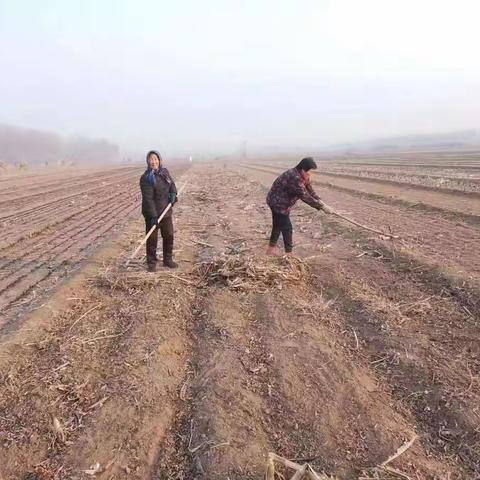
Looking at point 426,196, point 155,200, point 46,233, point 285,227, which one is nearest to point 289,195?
point 285,227

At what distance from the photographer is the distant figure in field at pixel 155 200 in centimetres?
747

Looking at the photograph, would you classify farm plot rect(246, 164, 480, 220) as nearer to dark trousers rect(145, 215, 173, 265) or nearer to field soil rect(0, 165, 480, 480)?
field soil rect(0, 165, 480, 480)

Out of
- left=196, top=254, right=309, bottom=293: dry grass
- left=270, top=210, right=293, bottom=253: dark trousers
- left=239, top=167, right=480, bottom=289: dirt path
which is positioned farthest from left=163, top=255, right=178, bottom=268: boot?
left=239, top=167, right=480, bottom=289: dirt path

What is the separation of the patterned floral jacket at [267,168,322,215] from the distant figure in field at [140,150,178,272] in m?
1.78

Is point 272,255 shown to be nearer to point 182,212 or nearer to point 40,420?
point 40,420

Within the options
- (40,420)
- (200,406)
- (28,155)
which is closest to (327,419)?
(200,406)

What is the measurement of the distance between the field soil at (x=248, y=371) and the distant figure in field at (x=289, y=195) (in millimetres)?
751

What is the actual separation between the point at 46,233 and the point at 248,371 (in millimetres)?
9033

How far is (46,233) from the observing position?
12.2m

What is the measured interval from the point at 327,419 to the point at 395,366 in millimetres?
1207

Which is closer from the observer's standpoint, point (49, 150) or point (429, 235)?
point (429, 235)

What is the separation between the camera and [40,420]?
4.12m

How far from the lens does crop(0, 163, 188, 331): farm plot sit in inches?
302

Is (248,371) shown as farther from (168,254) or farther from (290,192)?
(290,192)
